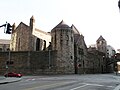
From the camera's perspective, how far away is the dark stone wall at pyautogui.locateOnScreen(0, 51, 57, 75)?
60781 mm

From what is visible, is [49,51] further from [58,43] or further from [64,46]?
[64,46]

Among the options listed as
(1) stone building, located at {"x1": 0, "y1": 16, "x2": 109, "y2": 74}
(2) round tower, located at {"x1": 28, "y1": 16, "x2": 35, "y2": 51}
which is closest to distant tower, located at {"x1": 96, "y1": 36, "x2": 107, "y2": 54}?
(1) stone building, located at {"x1": 0, "y1": 16, "x2": 109, "y2": 74}

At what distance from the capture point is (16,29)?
74.2 meters

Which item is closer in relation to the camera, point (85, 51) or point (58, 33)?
point (58, 33)

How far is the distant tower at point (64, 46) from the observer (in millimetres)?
63094

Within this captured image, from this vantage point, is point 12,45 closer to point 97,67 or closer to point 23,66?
point 23,66

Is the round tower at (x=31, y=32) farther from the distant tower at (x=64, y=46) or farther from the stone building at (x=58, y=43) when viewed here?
the distant tower at (x=64, y=46)

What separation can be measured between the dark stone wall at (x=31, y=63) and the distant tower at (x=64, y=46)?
8.58ft

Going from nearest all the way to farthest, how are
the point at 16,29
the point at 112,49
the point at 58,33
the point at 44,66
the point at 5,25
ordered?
the point at 5,25 < the point at 44,66 < the point at 58,33 < the point at 16,29 < the point at 112,49

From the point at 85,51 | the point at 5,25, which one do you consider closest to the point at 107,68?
the point at 85,51

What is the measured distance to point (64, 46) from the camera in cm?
6538

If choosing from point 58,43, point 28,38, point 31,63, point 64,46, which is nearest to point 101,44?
point 64,46

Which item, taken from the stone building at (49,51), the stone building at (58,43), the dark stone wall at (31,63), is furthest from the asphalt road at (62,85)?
the stone building at (58,43)

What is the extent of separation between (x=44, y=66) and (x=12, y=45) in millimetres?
19705
